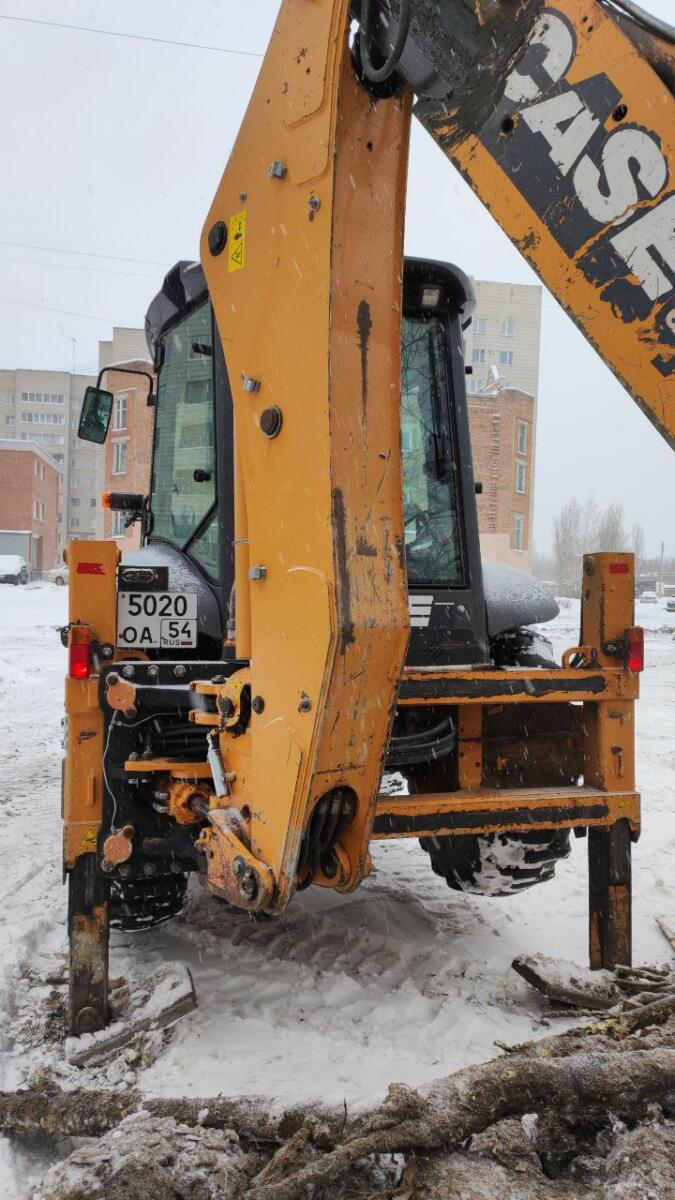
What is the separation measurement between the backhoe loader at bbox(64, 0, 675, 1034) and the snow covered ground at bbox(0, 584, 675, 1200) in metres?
0.37

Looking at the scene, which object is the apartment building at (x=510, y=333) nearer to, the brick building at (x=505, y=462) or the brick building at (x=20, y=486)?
the brick building at (x=505, y=462)

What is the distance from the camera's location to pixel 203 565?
3912 mm

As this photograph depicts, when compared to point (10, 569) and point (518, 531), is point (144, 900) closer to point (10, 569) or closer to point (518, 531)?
point (10, 569)

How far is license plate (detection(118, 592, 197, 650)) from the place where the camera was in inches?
132

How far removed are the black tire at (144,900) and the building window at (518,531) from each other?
33.4m

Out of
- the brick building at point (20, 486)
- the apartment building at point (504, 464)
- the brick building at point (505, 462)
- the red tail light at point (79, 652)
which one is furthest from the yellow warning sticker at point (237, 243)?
the brick building at point (20, 486)

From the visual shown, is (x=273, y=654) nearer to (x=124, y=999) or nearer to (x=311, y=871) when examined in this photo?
(x=311, y=871)

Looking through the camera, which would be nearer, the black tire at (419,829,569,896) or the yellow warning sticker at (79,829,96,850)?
the yellow warning sticker at (79,829,96,850)

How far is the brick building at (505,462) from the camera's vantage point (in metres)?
34.1

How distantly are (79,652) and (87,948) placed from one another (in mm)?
1080

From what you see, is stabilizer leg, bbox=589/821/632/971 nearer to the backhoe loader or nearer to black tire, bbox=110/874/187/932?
the backhoe loader

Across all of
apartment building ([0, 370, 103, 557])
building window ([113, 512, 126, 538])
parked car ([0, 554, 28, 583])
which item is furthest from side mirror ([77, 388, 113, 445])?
apartment building ([0, 370, 103, 557])

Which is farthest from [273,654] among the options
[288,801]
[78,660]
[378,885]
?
[378,885]

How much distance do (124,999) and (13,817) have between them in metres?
3.28
